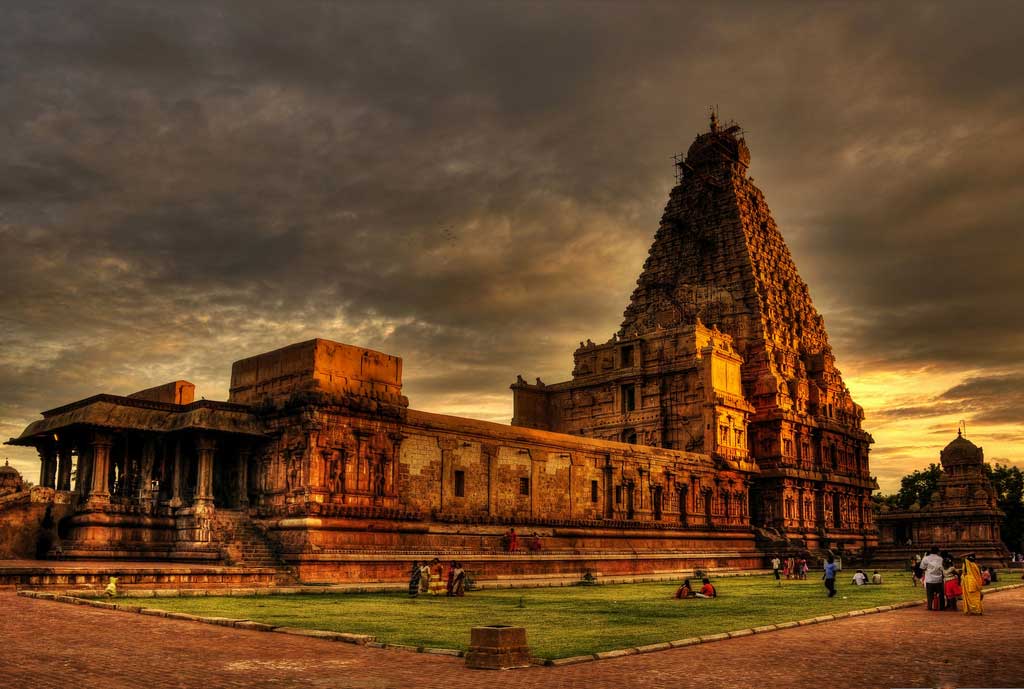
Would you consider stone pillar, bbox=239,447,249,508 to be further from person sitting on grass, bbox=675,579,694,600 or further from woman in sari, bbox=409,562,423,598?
person sitting on grass, bbox=675,579,694,600

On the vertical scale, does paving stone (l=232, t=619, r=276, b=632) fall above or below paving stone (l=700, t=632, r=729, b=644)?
above

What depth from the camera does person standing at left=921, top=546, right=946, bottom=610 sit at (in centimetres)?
2534

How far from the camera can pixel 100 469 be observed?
120ft

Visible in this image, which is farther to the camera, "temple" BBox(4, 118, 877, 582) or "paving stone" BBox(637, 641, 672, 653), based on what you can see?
"temple" BBox(4, 118, 877, 582)

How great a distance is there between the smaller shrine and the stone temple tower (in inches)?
284

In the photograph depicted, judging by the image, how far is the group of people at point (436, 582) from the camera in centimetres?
3158

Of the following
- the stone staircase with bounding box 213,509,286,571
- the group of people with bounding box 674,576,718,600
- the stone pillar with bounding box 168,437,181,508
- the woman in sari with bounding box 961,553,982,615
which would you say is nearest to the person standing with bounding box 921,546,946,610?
the woman in sari with bounding box 961,553,982,615

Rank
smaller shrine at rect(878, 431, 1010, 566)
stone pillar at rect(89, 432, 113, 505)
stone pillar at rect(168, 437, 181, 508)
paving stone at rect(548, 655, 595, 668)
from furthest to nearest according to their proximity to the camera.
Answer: smaller shrine at rect(878, 431, 1010, 566)
stone pillar at rect(168, 437, 181, 508)
stone pillar at rect(89, 432, 113, 505)
paving stone at rect(548, 655, 595, 668)

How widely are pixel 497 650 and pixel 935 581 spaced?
16.4 meters

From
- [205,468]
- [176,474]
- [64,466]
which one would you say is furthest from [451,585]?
[64,466]

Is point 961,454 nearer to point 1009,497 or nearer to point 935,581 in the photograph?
point 1009,497

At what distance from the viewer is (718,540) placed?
193 ft

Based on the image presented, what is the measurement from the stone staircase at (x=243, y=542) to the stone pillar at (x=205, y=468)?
97 cm

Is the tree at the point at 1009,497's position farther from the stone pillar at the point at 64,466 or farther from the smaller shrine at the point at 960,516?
the stone pillar at the point at 64,466
